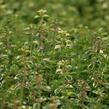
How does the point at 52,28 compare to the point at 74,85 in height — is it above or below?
above

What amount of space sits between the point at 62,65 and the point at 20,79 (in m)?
0.29

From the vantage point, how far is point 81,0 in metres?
→ 6.76

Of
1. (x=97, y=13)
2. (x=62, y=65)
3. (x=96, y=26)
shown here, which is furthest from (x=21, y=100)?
(x=97, y=13)

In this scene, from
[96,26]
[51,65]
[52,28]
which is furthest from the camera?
[96,26]

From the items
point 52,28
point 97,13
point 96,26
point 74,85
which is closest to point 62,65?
point 74,85

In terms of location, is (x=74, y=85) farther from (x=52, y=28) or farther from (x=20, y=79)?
(x=52, y=28)

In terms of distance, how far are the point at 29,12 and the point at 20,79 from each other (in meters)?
3.25

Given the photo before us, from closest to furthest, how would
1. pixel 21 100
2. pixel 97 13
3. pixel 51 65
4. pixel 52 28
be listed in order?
1. pixel 21 100
2. pixel 51 65
3. pixel 52 28
4. pixel 97 13

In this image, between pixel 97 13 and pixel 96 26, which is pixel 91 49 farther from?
pixel 97 13

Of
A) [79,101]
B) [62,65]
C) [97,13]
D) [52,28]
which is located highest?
[97,13]

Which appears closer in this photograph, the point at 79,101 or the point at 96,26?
the point at 79,101

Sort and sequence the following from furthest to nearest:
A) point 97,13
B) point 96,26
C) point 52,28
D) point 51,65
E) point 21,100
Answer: point 97,13 < point 96,26 < point 52,28 < point 51,65 < point 21,100

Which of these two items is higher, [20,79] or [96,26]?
[96,26]

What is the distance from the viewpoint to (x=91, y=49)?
335 cm
